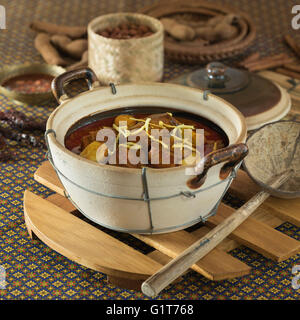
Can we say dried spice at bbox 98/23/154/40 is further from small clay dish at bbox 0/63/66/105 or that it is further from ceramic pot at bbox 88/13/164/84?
small clay dish at bbox 0/63/66/105

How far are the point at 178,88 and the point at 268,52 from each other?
1.24m

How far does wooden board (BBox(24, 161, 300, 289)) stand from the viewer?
1366 mm

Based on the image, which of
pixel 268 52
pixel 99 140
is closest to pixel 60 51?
pixel 268 52

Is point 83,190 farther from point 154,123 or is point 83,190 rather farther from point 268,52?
point 268,52

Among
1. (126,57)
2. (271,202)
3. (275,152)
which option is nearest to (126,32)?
(126,57)

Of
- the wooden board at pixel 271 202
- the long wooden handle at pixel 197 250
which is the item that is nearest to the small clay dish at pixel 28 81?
the wooden board at pixel 271 202

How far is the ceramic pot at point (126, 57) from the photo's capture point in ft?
7.24

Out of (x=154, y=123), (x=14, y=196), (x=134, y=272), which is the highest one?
(x=154, y=123)

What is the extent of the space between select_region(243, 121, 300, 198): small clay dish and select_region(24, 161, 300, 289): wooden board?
0.08 metres

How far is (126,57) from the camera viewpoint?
2.22 meters

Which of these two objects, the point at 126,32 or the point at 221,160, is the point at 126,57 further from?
the point at 221,160

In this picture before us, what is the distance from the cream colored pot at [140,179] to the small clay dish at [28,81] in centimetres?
62

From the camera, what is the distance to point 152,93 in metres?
1.65

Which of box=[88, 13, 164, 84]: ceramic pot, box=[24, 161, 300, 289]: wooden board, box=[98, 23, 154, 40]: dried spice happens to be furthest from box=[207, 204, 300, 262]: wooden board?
box=[98, 23, 154, 40]: dried spice
